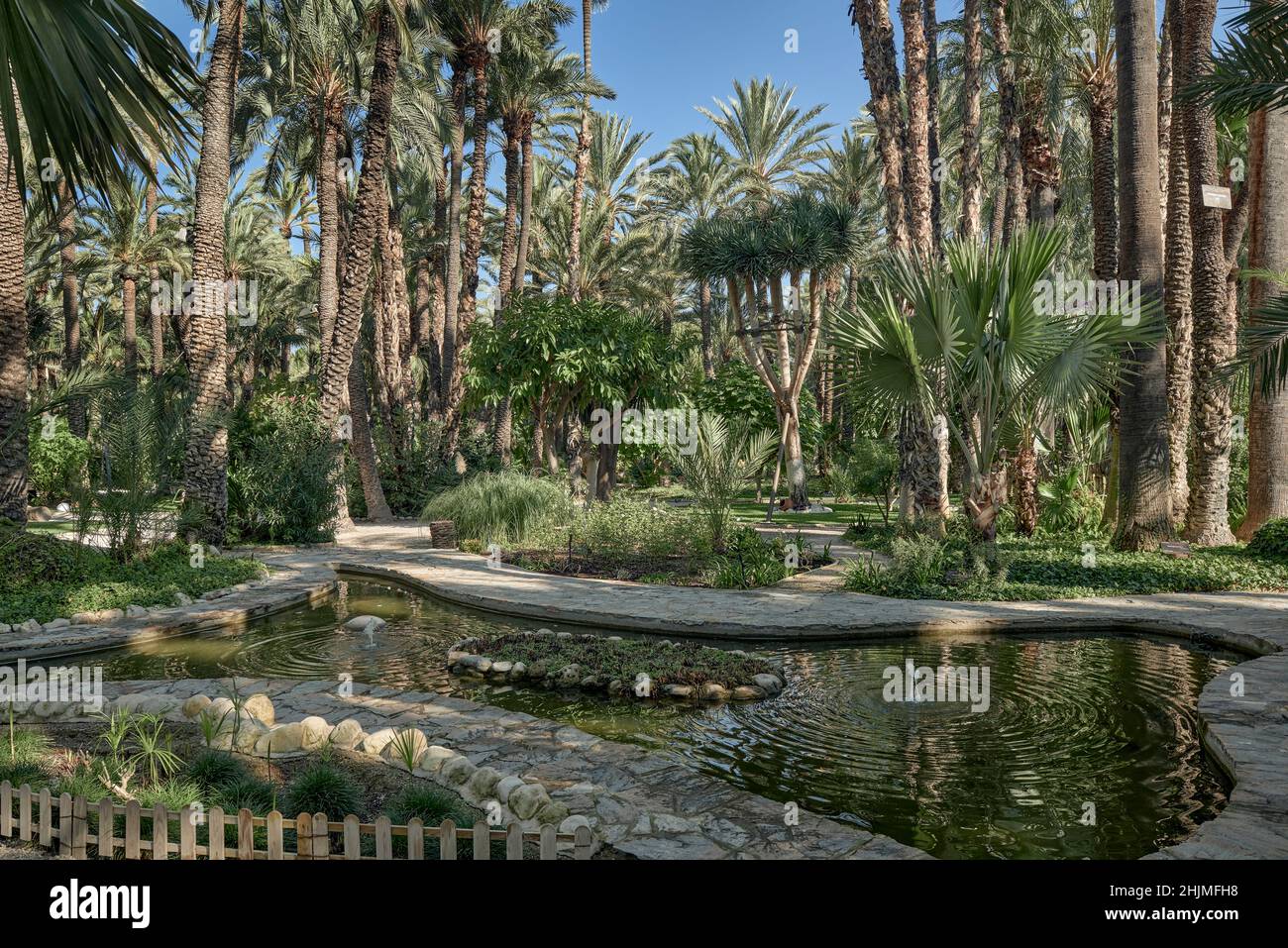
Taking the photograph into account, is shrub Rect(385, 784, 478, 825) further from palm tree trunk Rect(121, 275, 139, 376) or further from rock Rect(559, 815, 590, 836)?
palm tree trunk Rect(121, 275, 139, 376)

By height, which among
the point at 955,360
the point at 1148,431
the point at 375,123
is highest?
the point at 375,123

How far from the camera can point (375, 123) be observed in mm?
18094

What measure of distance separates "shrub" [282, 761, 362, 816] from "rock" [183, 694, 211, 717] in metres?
2.06

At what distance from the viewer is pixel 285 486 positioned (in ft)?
54.5

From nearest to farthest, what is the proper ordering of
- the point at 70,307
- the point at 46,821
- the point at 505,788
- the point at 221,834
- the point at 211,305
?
the point at 221,834 → the point at 46,821 → the point at 505,788 → the point at 211,305 → the point at 70,307

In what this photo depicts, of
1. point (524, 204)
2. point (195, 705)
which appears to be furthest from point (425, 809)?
point (524, 204)

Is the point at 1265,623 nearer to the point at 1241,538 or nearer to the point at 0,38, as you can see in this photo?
the point at 1241,538

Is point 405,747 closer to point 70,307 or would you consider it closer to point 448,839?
point 448,839

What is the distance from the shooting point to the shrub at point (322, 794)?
4.19 metres

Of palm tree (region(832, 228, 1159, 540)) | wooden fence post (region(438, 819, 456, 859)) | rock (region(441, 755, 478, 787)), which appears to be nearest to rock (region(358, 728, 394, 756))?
rock (region(441, 755, 478, 787))

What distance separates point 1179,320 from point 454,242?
61.1 feet

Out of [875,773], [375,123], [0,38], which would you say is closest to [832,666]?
[875,773]

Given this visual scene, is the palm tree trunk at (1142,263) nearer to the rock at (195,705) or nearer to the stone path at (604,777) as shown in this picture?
the stone path at (604,777)
